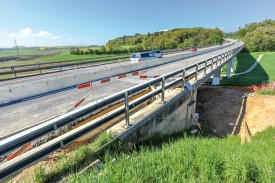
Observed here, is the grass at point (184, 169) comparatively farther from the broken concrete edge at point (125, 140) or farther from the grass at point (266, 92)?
the grass at point (266, 92)

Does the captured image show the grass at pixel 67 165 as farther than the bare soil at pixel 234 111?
No

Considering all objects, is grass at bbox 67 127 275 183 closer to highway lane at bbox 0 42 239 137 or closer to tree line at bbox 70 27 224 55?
highway lane at bbox 0 42 239 137

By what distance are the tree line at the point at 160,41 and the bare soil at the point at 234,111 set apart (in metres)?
46.4

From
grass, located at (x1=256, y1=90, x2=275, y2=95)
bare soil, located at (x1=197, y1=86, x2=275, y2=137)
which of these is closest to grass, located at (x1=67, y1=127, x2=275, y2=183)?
bare soil, located at (x1=197, y1=86, x2=275, y2=137)

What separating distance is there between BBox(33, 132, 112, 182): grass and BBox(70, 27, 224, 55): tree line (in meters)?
60.1

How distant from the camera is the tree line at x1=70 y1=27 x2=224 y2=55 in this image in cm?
6294

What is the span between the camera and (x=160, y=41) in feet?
265

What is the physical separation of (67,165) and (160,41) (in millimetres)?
82078

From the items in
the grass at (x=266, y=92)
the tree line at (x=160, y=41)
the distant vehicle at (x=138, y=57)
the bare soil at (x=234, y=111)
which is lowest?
the bare soil at (x=234, y=111)

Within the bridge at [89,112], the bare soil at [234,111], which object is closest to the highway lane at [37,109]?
the bridge at [89,112]

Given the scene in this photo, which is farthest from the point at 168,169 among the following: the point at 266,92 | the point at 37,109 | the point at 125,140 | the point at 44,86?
the point at 266,92

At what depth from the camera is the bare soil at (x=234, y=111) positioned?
13.0 m

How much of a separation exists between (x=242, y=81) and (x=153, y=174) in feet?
87.4

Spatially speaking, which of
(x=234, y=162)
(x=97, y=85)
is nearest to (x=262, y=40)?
(x=97, y=85)
